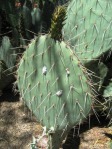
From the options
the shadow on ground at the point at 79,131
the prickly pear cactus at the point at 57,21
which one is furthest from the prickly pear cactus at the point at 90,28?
the shadow on ground at the point at 79,131

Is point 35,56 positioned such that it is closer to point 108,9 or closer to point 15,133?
point 108,9

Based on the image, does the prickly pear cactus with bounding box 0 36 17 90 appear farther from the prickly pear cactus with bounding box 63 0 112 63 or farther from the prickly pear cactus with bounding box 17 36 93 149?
the prickly pear cactus with bounding box 17 36 93 149

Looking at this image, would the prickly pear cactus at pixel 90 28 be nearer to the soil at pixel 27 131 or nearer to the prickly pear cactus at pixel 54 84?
the prickly pear cactus at pixel 54 84

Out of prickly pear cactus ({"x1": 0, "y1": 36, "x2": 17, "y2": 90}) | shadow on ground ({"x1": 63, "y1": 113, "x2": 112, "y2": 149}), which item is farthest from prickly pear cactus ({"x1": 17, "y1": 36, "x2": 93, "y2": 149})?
prickly pear cactus ({"x1": 0, "y1": 36, "x2": 17, "y2": 90})

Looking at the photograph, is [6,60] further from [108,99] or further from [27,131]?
[108,99]

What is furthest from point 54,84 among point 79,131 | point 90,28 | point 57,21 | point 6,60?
point 6,60

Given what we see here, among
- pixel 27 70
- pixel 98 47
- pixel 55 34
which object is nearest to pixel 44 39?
pixel 55 34
